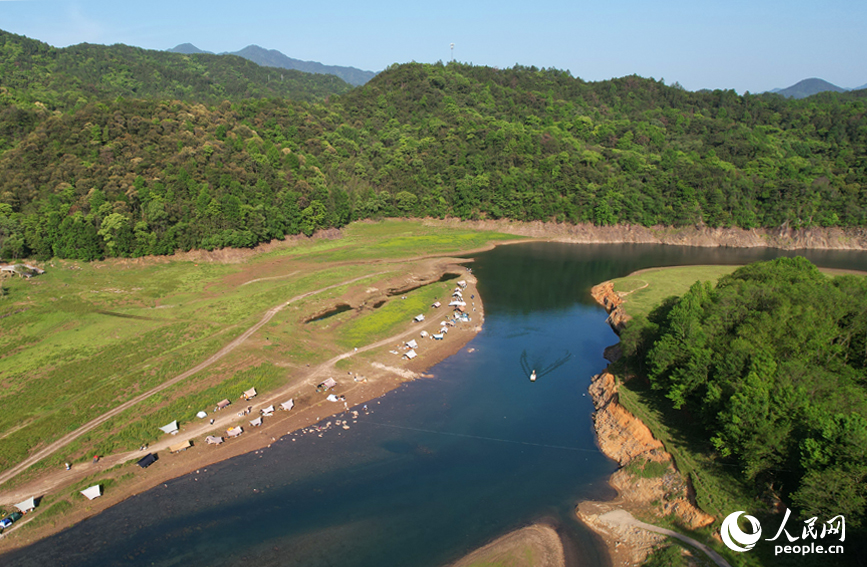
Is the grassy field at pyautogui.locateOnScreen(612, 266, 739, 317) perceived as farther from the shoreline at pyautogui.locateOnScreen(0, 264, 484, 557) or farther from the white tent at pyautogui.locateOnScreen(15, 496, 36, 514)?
the white tent at pyautogui.locateOnScreen(15, 496, 36, 514)

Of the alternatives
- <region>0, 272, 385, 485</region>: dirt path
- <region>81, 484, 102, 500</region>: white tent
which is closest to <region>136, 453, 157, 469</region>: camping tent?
<region>0, 272, 385, 485</region>: dirt path

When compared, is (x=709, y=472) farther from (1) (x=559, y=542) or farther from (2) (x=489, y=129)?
(2) (x=489, y=129)

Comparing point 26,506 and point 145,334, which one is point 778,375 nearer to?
point 26,506

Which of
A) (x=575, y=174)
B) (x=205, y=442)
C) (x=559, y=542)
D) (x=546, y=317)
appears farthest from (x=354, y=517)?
(x=575, y=174)

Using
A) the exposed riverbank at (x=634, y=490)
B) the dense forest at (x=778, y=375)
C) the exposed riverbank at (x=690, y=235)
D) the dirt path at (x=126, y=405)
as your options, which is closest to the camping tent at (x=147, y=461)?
the dirt path at (x=126, y=405)

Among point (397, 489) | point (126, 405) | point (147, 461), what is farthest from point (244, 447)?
point (397, 489)
